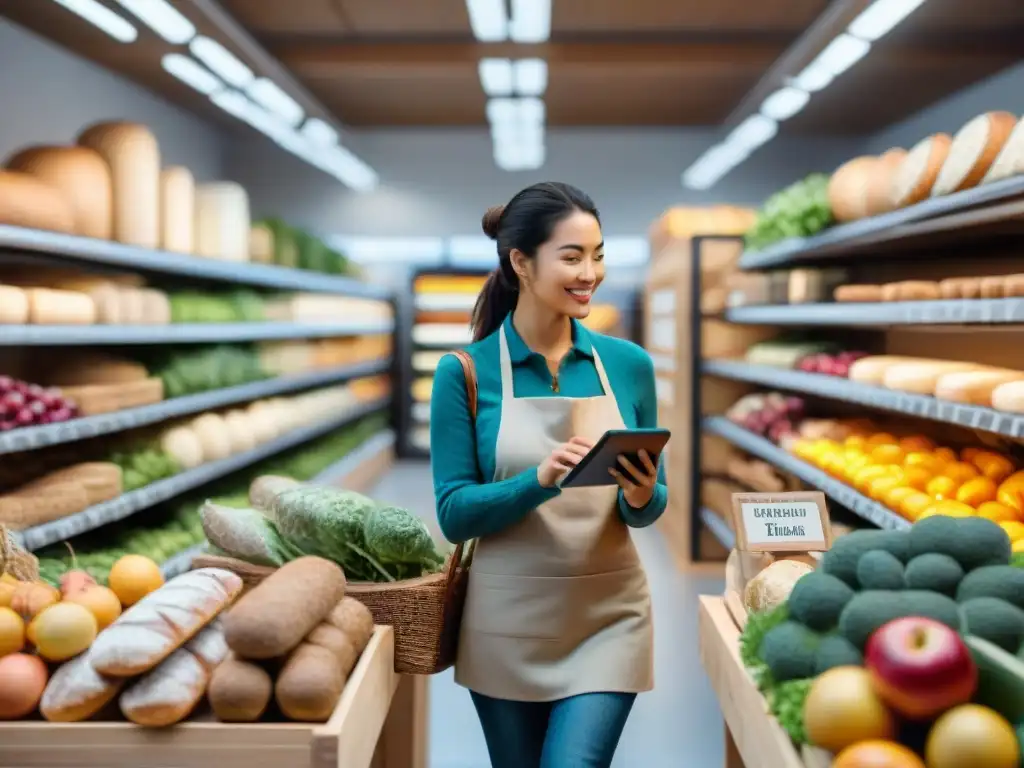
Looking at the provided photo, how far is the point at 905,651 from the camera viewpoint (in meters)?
1.26

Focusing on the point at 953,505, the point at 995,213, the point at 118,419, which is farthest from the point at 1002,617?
the point at 118,419

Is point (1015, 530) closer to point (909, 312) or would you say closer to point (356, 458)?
point (909, 312)

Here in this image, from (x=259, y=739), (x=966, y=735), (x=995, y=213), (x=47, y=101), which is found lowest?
(x=259, y=739)

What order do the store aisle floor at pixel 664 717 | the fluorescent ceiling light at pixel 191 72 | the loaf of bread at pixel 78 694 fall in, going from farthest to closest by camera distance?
the fluorescent ceiling light at pixel 191 72 < the store aisle floor at pixel 664 717 < the loaf of bread at pixel 78 694

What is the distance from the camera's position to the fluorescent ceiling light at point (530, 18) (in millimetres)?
5129

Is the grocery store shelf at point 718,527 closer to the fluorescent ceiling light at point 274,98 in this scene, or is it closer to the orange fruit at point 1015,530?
the orange fruit at point 1015,530

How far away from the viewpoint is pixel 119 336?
167 inches

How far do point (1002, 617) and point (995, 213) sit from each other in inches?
76.4

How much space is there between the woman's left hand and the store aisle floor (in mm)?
1907

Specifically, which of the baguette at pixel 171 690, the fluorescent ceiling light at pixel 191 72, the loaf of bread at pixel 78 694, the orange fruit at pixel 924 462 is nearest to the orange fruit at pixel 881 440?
the orange fruit at pixel 924 462

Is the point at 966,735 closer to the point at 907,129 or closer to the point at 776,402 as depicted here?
the point at 776,402

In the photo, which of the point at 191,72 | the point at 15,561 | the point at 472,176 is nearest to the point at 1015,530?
the point at 15,561

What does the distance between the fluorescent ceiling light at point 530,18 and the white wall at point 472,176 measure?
5.39 m

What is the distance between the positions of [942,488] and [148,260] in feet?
11.3
